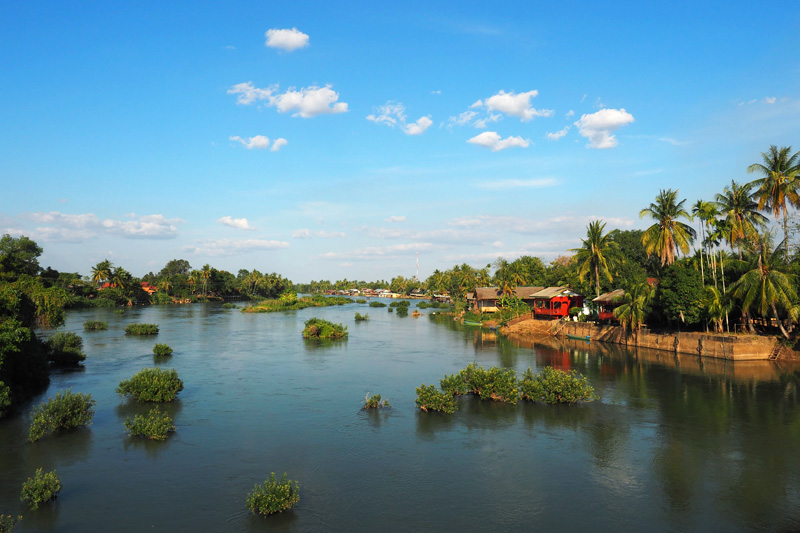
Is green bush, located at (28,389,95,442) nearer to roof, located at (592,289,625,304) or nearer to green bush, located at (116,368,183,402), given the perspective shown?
green bush, located at (116,368,183,402)

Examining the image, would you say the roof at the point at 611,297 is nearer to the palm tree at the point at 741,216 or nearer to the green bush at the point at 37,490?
the palm tree at the point at 741,216

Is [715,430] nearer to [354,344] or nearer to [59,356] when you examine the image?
[354,344]

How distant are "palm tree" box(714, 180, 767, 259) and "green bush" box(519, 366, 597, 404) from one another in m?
20.7

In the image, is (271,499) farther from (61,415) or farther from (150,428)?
(61,415)

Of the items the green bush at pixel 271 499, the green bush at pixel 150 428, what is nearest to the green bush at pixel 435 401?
the green bush at pixel 271 499

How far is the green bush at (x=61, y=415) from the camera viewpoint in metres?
17.1

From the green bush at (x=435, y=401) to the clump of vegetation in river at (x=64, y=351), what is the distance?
2382 centimetres

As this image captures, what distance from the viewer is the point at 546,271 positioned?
275 feet

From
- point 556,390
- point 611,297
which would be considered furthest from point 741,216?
point 556,390

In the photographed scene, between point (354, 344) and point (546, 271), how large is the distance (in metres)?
49.6

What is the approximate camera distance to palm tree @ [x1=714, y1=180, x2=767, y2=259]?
112 feet

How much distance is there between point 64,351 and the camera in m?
31.1

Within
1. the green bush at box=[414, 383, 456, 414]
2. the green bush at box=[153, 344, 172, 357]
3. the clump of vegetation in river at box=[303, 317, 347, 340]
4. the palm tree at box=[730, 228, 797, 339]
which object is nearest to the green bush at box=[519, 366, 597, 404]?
the green bush at box=[414, 383, 456, 414]

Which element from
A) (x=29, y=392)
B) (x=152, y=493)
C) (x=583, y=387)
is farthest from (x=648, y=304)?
(x=29, y=392)
